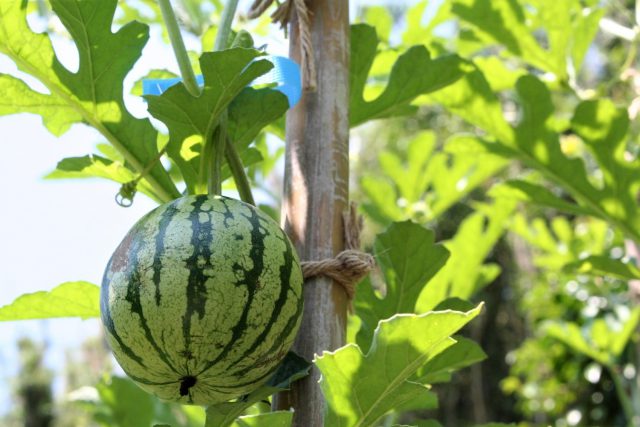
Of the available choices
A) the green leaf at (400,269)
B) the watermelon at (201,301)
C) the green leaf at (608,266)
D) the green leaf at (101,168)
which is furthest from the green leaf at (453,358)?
the green leaf at (608,266)

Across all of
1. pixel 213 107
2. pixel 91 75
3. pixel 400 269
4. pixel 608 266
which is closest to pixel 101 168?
pixel 91 75

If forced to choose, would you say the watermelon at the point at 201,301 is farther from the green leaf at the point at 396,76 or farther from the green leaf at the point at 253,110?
the green leaf at the point at 396,76

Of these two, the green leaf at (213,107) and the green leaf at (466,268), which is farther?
the green leaf at (466,268)

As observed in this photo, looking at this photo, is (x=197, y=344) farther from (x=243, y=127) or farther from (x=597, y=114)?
(x=597, y=114)

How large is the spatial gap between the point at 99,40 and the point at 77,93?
3.7 inches

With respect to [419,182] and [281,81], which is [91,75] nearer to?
[281,81]

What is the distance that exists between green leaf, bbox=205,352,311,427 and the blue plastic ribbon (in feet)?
1.33

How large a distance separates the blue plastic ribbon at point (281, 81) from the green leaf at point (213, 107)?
0.6 inches

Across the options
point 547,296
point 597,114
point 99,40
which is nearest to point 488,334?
point 547,296

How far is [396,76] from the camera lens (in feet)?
4.93

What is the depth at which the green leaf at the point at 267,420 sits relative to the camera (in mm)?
959

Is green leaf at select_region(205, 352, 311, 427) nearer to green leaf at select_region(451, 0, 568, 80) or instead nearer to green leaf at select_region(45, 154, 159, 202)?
green leaf at select_region(45, 154, 159, 202)

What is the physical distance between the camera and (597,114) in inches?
73.5

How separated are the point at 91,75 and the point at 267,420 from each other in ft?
2.09
